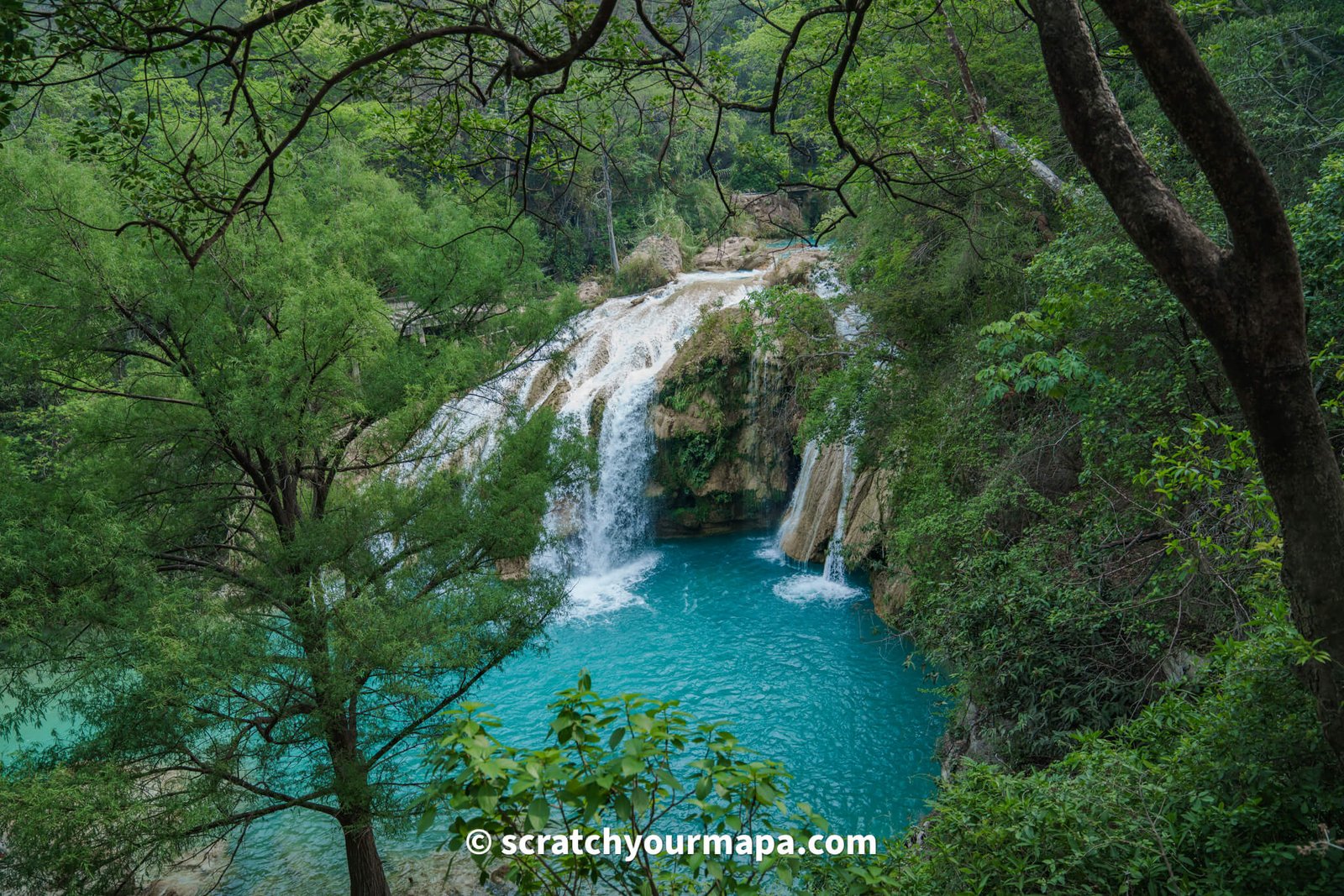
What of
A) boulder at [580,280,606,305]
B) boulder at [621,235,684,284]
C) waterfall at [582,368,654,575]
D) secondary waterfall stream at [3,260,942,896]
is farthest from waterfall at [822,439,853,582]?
boulder at [580,280,606,305]

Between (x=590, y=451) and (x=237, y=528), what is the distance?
317 cm

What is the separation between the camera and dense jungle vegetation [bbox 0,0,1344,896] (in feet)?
7.10

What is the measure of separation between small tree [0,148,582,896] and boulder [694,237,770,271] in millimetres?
14930

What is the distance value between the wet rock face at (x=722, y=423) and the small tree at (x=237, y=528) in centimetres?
708

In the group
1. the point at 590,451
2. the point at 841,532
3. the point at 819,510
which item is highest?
the point at 590,451

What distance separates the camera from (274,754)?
531 centimetres

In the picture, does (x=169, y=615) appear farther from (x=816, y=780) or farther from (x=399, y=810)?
(x=816, y=780)

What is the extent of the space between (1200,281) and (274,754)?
6007 millimetres

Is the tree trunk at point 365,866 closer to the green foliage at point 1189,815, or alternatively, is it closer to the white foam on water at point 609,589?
the green foliage at point 1189,815

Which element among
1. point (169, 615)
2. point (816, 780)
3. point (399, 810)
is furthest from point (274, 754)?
point (816, 780)

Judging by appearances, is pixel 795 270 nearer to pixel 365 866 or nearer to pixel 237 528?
pixel 237 528

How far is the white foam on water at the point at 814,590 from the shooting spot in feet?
36.4

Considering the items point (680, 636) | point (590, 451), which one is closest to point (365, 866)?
point (590, 451)

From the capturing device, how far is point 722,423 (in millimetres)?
14180
